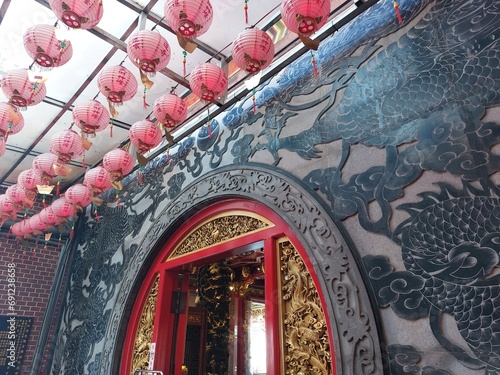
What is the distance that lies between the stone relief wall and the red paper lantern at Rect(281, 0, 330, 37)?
0.48m

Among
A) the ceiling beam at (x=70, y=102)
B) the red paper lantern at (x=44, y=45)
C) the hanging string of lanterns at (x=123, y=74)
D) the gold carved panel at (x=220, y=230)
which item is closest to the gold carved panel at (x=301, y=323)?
the gold carved panel at (x=220, y=230)

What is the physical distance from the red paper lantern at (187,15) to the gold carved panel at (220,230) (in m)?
1.37

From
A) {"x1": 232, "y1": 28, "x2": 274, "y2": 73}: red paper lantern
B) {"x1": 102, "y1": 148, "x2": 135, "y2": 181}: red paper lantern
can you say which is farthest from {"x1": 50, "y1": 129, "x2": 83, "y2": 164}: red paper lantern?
{"x1": 232, "y1": 28, "x2": 274, "y2": 73}: red paper lantern

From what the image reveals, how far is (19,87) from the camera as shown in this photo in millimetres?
2561

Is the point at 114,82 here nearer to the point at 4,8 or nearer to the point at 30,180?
the point at 4,8

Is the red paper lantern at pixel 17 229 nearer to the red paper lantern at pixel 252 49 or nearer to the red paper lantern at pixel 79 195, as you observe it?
the red paper lantern at pixel 79 195

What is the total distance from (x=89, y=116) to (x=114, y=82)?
504 mm

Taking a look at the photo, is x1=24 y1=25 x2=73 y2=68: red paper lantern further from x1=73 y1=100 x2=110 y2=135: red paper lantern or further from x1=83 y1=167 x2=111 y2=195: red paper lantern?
x1=83 y1=167 x2=111 y2=195: red paper lantern

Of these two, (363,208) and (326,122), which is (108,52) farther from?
(363,208)

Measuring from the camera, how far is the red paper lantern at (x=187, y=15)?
1953mm

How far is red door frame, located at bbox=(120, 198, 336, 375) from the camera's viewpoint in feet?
7.07

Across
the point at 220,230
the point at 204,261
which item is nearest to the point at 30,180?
the point at 204,261

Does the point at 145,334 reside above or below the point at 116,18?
below

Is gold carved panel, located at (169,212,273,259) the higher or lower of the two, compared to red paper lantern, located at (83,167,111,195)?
lower
